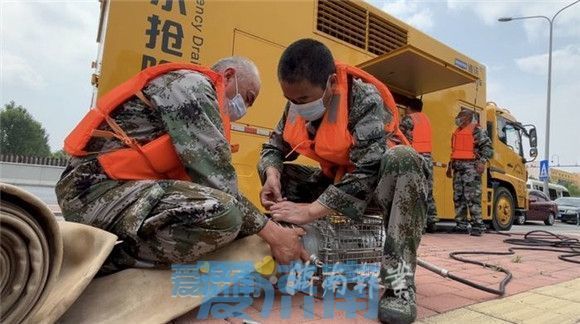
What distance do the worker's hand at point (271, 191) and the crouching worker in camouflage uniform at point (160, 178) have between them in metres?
0.35

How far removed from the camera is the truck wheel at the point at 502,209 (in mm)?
7465

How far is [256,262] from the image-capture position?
5.54 feet

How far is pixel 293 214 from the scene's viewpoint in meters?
1.80

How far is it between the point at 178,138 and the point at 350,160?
839mm

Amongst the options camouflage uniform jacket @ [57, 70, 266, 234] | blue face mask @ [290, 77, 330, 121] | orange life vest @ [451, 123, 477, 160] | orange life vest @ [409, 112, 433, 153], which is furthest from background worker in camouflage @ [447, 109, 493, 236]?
camouflage uniform jacket @ [57, 70, 266, 234]

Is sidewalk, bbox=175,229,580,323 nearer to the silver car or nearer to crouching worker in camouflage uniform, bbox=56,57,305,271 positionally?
crouching worker in camouflage uniform, bbox=56,57,305,271

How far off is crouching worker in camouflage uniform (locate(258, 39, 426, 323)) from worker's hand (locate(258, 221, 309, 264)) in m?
0.09

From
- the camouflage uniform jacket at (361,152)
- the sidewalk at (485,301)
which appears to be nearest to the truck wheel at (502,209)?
the sidewalk at (485,301)

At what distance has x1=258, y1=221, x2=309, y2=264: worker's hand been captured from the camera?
1.71 m

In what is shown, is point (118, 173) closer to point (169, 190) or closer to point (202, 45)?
point (169, 190)

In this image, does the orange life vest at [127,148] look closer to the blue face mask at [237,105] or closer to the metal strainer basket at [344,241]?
the blue face mask at [237,105]

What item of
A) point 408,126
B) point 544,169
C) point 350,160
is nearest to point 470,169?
point 408,126

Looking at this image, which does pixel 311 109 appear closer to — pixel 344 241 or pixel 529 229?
pixel 344 241

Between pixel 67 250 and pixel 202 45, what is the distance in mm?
2557
